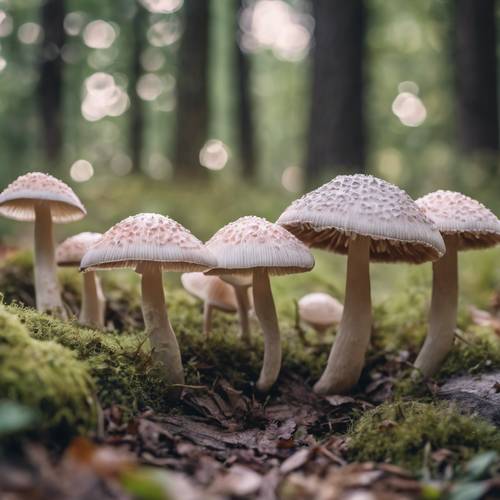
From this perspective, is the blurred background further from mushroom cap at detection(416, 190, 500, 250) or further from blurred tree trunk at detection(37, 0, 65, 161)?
mushroom cap at detection(416, 190, 500, 250)

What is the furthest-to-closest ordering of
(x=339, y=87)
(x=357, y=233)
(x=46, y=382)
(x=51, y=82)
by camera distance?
1. (x=51, y=82)
2. (x=339, y=87)
3. (x=357, y=233)
4. (x=46, y=382)

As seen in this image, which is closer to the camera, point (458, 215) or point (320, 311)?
point (458, 215)

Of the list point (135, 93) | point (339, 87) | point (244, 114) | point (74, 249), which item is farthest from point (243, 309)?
point (135, 93)

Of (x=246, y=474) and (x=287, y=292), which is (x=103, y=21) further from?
(x=246, y=474)

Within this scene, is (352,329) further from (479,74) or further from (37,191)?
(479,74)

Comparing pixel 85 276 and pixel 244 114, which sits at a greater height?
pixel 244 114

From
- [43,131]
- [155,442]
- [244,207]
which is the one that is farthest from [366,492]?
[43,131]

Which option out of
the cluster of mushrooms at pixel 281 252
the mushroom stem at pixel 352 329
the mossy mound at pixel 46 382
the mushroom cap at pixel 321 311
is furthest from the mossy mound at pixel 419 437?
the mushroom cap at pixel 321 311
